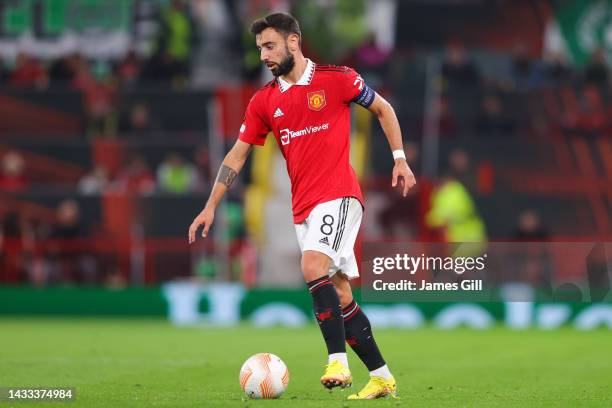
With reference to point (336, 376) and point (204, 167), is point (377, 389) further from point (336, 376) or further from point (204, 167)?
point (204, 167)

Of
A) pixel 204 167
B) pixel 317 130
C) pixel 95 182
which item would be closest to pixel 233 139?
pixel 204 167

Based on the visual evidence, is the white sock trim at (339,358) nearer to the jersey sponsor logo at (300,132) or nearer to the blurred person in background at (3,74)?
the jersey sponsor logo at (300,132)

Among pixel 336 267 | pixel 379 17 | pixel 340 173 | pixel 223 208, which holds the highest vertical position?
pixel 379 17

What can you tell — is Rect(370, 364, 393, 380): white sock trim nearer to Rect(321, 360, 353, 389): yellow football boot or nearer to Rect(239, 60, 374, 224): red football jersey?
Rect(321, 360, 353, 389): yellow football boot

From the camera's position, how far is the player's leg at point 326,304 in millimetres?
8492

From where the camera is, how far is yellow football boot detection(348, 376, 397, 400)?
340 inches

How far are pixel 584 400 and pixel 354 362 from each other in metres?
4.24

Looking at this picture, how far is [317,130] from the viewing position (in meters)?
8.74

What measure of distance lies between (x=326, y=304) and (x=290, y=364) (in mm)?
4126

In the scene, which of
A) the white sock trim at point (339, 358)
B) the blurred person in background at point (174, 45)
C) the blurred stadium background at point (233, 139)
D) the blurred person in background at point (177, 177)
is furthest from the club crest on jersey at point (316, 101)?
the blurred person in background at point (174, 45)

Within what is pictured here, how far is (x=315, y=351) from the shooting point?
47.6ft

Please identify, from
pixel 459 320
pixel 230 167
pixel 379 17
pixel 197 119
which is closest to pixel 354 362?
pixel 230 167

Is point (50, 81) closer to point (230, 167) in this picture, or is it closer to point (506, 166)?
point (506, 166)

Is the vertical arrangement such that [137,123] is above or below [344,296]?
above
